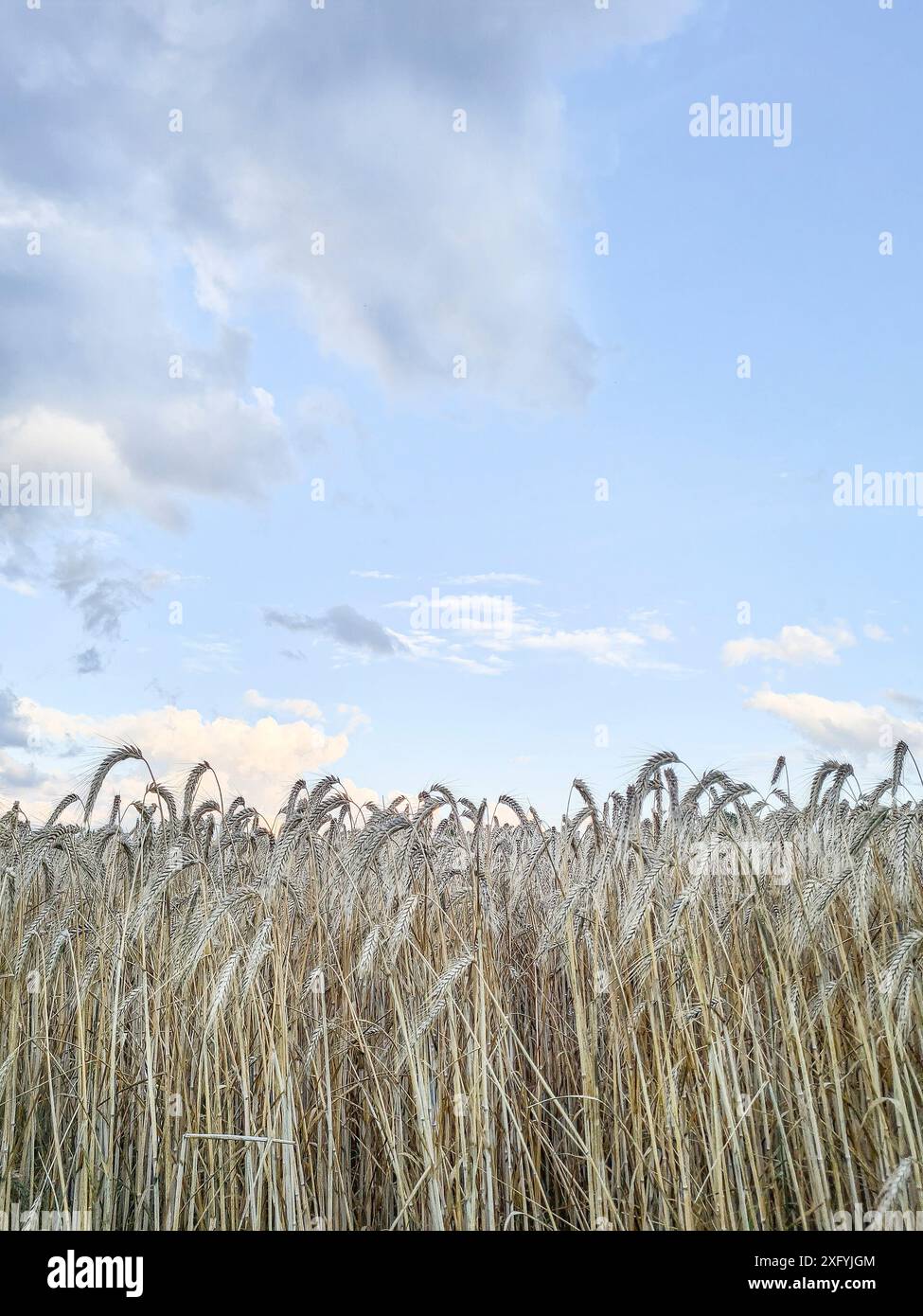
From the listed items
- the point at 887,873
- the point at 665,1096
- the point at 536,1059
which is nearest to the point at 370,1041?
the point at 536,1059

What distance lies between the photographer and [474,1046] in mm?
2564

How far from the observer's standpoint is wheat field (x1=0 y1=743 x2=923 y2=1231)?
8.03 ft

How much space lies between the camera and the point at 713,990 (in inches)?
107

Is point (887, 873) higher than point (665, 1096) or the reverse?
higher

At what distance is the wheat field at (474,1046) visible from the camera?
8.03 feet

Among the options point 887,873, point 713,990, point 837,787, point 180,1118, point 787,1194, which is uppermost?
point 837,787

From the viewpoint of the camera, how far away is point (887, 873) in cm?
346

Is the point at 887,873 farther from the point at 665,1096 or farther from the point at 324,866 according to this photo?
the point at 324,866

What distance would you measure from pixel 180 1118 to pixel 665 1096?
5.56 ft

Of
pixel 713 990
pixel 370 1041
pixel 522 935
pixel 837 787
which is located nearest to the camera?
pixel 713 990
